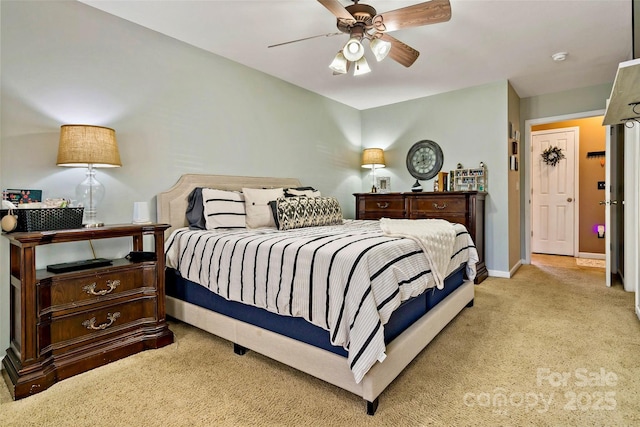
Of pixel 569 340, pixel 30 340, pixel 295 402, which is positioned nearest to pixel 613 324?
pixel 569 340

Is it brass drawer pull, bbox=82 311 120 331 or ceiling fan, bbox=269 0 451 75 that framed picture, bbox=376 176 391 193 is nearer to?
ceiling fan, bbox=269 0 451 75

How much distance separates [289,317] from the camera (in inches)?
73.4

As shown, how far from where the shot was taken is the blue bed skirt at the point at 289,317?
5.75 ft

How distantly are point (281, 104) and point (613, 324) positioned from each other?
3.70m

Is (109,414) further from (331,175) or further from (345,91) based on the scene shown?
(345,91)

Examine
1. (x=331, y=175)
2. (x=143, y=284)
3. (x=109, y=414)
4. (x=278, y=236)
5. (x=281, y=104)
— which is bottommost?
(x=109, y=414)

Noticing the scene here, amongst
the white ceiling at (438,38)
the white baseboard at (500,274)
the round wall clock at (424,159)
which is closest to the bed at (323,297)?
the white ceiling at (438,38)

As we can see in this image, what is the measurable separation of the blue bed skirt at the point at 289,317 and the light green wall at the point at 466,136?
1.72 m

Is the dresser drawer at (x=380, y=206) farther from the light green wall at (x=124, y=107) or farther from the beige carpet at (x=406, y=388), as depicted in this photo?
the beige carpet at (x=406, y=388)

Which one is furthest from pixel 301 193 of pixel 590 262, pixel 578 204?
pixel 578 204

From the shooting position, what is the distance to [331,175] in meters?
4.73

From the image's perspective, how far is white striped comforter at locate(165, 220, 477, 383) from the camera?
1.50 meters

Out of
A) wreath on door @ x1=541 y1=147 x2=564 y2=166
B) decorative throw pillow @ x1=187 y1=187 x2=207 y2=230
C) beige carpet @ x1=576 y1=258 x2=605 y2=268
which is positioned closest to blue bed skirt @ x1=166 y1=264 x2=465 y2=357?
decorative throw pillow @ x1=187 y1=187 x2=207 y2=230

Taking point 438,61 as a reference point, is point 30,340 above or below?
below
